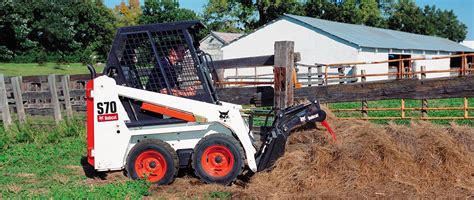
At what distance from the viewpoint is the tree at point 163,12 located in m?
58.1

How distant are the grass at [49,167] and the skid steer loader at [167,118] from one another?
1.44 feet

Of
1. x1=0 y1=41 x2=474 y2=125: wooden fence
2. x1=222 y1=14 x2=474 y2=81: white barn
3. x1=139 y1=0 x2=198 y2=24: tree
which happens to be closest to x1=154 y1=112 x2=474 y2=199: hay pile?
x1=0 y1=41 x2=474 y2=125: wooden fence

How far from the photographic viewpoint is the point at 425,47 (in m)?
39.1

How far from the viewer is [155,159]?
658 cm

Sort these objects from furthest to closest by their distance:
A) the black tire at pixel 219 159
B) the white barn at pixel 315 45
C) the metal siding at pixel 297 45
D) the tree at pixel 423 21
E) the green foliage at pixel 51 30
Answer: the tree at pixel 423 21 < the green foliage at pixel 51 30 < the metal siding at pixel 297 45 < the white barn at pixel 315 45 < the black tire at pixel 219 159

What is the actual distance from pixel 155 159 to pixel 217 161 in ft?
2.64

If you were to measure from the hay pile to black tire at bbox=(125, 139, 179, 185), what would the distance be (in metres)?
0.20

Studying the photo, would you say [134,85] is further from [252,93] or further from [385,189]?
[385,189]

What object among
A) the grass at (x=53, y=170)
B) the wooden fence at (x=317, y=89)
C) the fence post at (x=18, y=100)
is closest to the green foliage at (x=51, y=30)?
the fence post at (x=18, y=100)

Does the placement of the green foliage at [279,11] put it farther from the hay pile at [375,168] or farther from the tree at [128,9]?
the hay pile at [375,168]

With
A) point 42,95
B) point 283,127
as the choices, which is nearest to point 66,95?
point 42,95

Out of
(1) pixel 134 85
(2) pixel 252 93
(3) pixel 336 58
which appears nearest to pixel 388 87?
(2) pixel 252 93

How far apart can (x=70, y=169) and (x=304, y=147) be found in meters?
3.69

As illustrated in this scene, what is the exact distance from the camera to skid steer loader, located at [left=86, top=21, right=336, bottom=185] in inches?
253
